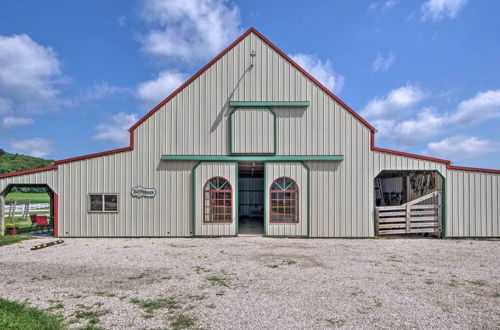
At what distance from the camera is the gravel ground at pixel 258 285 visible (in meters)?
5.05

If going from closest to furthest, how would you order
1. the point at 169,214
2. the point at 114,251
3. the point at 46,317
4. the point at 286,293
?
1. the point at 46,317
2. the point at 286,293
3. the point at 114,251
4. the point at 169,214

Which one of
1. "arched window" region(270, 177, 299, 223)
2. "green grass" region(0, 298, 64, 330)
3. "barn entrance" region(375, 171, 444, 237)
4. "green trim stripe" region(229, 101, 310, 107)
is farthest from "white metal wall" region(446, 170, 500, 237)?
"green grass" region(0, 298, 64, 330)

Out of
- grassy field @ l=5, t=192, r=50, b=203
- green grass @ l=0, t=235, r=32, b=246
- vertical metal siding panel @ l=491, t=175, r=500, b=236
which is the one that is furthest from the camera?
grassy field @ l=5, t=192, r=50, b=203

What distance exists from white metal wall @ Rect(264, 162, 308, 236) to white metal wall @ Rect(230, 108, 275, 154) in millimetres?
982

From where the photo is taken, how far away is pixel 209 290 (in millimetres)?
6395

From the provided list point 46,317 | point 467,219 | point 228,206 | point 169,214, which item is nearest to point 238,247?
point 228,206

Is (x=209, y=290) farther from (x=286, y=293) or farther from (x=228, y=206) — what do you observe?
(x=228, y=206)

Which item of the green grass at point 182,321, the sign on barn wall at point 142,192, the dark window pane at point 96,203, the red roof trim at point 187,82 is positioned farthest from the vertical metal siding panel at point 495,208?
the dark window pane at point 96,203

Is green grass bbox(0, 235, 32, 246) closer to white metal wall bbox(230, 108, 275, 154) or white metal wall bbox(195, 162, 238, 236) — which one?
white metal wall bbox(195, 162, 238, 236)

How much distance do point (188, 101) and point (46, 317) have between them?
10498 millimetres

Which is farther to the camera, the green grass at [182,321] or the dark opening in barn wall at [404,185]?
the dark opening in barn wall at [404,185]

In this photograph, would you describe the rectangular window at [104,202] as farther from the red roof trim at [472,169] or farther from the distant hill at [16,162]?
the distant hill at [16,162]

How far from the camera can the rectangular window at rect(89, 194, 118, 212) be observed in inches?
528

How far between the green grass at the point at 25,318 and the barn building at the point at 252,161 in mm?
8005
